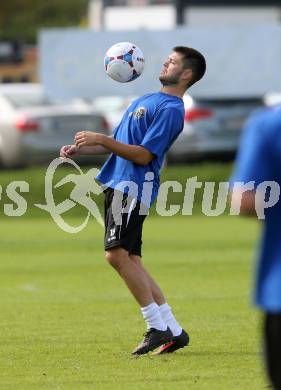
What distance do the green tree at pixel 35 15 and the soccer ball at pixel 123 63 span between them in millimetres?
53078

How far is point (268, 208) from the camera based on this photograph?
19.4 feet

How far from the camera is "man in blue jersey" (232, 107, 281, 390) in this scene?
222 inches

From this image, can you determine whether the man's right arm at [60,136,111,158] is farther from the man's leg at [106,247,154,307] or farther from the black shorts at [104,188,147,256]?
the man's leg at [106,247,154,307]

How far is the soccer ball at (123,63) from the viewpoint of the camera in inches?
397

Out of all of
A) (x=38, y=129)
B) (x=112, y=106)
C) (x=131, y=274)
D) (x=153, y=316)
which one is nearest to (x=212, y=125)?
(x=112, y=106)

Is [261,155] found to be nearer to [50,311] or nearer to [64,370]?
[64,370]

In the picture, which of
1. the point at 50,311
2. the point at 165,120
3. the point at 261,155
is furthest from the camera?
the point at 50,311

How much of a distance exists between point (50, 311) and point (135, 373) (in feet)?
13.0

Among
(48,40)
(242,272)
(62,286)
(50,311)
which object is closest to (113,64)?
(50,311)

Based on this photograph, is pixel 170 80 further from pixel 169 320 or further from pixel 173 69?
pixel 169 320

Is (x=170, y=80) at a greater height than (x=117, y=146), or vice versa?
(x=170, y=80)

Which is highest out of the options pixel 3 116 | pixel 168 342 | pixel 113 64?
pixel 113 64

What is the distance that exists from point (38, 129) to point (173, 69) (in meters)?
18.9

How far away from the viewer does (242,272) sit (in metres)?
16.9
